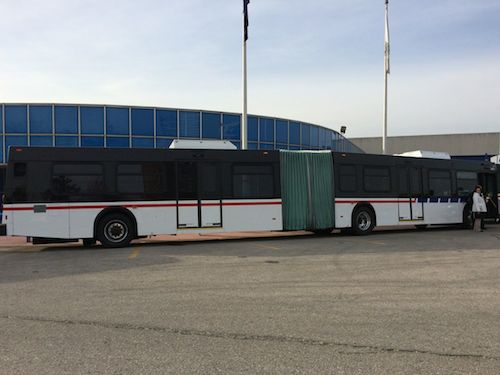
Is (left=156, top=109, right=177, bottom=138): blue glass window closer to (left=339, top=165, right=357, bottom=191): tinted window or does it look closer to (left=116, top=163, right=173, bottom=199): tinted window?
(left=116, top=163, right=173, bottom=199): tinted window

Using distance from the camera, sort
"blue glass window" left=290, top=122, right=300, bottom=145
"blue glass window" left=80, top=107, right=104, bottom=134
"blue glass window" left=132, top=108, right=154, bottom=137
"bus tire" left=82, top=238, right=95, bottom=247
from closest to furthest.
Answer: "bus tire" left=82, top=238, right=95, bottom=247, "blue glass window" left=80, top=107, right=104, bottom=134, "blue glass window" left=132, top=108, right=154, bottom=137, "blue glass window" left=290, top=122, right=300, bottom=145

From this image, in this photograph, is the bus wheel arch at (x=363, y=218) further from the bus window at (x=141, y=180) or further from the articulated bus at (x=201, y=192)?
the bus window at (x=141, y=180)

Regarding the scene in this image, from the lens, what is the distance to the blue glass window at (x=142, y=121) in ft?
87.3

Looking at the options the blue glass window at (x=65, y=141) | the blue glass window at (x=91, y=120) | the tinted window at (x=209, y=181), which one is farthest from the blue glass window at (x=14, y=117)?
the tinted window at (x=209, y=181)

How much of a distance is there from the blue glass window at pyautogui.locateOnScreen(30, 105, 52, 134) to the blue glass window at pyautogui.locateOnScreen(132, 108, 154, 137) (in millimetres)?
4251

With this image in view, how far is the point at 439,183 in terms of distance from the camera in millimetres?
18750

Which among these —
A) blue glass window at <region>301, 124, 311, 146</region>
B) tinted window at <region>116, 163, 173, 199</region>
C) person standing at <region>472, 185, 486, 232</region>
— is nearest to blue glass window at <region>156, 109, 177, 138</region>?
blue glass window at <region>301, 124, 311, 146</region>

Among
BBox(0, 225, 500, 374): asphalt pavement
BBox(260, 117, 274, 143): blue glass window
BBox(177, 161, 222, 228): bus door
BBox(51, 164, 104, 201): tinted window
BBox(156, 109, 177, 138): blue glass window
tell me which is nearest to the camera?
BBox(0, 225, 500, 374): asphalt pavement

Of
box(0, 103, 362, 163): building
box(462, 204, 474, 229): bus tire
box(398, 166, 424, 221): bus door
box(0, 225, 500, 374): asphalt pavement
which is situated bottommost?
box(0, 225, 500, 374): asphalt pavement

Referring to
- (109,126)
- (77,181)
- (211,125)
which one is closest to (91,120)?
(109,126)

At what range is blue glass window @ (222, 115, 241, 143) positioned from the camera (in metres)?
28.7

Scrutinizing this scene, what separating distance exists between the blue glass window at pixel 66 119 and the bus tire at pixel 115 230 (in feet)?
44.8

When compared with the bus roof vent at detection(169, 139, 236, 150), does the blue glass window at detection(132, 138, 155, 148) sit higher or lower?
higher

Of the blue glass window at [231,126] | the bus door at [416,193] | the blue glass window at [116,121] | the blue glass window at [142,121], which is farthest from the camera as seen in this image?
the blue glass window at [231,126]
